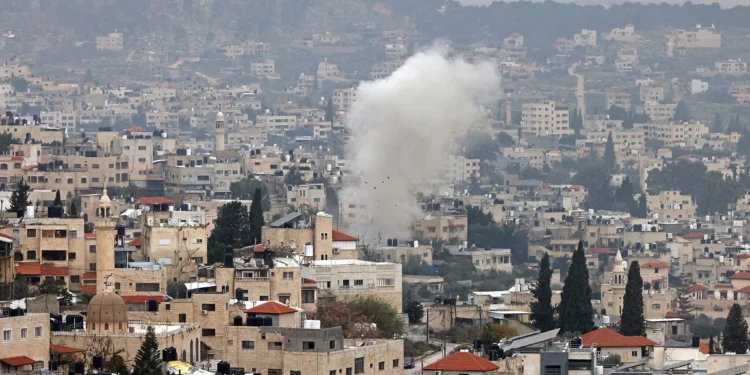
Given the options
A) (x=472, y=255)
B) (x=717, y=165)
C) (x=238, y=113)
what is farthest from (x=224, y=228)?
→ (x=238, y=113)

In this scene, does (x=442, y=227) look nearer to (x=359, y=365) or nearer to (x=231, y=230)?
(x=231, y=230)

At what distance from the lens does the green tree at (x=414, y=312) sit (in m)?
66.0

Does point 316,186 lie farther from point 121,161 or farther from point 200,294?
point 200,294

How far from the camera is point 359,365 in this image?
51.7 m

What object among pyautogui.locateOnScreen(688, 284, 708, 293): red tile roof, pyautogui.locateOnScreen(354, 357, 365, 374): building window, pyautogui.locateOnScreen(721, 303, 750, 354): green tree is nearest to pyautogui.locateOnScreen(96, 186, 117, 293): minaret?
pyautogui.locateOnScreen(354, 357, 365, 374): building window

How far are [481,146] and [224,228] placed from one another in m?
97.0

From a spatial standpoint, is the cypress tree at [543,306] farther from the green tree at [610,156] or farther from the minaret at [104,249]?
the green tree at [610,156]

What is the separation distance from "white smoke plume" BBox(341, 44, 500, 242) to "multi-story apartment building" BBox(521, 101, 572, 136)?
80.2 m

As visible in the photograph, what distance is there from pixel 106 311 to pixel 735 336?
22.7 metres

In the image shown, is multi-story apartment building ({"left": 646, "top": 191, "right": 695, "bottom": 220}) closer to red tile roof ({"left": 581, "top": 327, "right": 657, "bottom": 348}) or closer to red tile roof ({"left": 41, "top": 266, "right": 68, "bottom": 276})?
red tile roof ({"left": 581, "top": 327, "right": 657, "bottom": 348})

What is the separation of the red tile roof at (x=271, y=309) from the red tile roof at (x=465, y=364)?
131 inches

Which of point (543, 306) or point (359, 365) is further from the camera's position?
point (543, 306)

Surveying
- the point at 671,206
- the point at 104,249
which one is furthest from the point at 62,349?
the point at 671,206

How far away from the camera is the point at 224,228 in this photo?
71438 mm
